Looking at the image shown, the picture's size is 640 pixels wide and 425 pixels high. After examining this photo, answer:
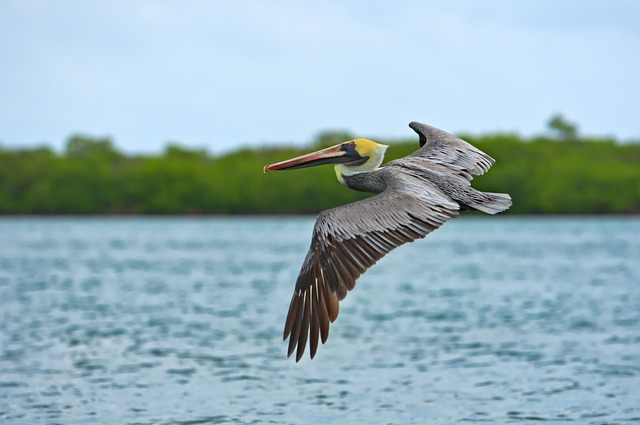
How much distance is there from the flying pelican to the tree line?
86258 millimetres

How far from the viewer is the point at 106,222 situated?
112 m

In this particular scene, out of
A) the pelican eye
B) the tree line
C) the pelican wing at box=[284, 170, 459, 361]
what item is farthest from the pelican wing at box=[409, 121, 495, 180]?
the tree line

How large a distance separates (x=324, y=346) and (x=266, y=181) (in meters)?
86.0

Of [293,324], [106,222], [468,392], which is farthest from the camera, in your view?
[106,222]

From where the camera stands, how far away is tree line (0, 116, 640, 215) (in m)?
100

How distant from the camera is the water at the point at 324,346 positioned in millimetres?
15562

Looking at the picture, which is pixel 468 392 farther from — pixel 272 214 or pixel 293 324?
pixel 272 214

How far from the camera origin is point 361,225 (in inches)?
347

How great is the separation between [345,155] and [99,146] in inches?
4870

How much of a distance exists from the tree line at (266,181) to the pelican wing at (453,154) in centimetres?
8478

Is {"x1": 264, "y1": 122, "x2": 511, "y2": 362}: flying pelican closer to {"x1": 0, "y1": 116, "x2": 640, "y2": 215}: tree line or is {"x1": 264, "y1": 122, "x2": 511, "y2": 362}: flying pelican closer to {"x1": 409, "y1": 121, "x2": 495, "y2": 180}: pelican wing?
{"x1": 409, "y1": 121, "x2": 495, "y2": 180}: pelican wing

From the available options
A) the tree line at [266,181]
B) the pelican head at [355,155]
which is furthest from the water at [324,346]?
the tree line at [266,181]

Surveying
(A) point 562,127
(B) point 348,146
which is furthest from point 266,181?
(B) point 348,146

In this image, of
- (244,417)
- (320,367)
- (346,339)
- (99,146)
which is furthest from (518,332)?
(99,146)
